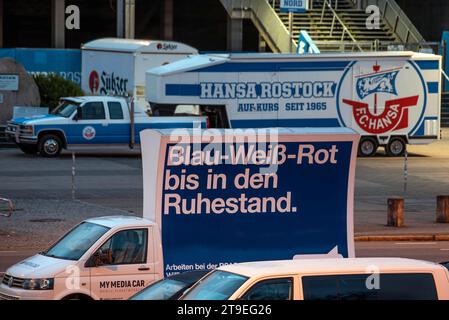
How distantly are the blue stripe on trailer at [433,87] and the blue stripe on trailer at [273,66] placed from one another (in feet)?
11.1

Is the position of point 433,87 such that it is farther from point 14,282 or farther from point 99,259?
point 14,282

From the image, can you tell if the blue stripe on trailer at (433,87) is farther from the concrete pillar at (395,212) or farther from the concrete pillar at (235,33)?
the concrete pillar at (235,33)

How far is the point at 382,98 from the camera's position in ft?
123

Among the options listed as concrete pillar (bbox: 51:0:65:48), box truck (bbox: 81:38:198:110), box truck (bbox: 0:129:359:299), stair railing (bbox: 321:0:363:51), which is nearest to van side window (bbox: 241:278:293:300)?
box truck (bbox: 0:129:359:299)

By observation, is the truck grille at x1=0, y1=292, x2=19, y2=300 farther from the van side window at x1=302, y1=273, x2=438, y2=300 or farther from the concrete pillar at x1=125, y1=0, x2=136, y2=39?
the concrete pillar at x1=125, y1=0, x2=136, y2=39

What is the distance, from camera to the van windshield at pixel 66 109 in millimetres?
35812

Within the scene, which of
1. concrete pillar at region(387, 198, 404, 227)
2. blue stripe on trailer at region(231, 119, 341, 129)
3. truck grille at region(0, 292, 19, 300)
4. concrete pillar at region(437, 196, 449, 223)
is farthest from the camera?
blue stripe on trailer at region(231, 119, 341, 129)

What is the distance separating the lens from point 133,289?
13547mm

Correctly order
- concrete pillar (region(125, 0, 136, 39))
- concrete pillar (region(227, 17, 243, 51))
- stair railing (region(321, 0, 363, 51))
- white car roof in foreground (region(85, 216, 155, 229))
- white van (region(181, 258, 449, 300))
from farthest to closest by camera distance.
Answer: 1. concrete pillar (region(227, 17, 243, 51))
2. stair railing (region(321, 0, 363, 51))
3. concrete pillar (region(125, 0, 136, 39))
4. white car roof in foreground (region(85, 216, 155, 229))
5. white van (region(181, 258, 449, 300))

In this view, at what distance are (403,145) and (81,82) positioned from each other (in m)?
13.9

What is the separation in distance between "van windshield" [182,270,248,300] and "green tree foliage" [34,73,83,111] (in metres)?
30.5

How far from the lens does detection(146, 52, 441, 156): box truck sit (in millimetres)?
36625

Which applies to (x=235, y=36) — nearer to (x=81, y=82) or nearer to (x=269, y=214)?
(x=81, y=82)

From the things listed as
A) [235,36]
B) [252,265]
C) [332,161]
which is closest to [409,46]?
[235,36]
